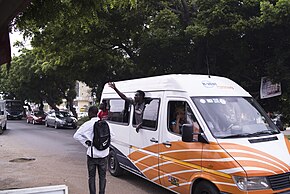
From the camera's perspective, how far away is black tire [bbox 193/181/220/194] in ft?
15.4

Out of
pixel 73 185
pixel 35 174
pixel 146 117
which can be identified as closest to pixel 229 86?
pixel 146 117

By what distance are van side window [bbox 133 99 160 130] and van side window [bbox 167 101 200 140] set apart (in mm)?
441

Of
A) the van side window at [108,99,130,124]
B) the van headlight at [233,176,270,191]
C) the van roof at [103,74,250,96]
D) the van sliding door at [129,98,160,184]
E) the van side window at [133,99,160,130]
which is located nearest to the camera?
the van headlight at [233,176,270,191]

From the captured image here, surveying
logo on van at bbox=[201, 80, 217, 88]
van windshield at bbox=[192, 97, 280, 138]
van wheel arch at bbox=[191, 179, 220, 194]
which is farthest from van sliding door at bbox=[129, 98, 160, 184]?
van windshield at bbox=[192, 97, 280, 138]

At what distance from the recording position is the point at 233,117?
212 inches

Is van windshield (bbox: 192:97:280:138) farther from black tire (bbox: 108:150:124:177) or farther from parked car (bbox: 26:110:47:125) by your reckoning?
parked car (bbox: 26:110:47:125)

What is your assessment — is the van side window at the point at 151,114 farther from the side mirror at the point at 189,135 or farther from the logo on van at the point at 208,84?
the side mirror at the point at 189,135

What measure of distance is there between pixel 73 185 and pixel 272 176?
456 cm

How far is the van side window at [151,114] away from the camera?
6.42m

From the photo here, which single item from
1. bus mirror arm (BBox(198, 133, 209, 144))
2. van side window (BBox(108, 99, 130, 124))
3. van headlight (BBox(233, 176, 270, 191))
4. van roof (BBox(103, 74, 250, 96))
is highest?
van roof (BBox(103, 74, 250, 96))

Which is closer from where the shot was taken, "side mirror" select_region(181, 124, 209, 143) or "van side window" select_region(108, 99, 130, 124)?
"side mirror" select_region(181, 124, 209, 143)

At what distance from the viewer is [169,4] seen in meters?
14.6

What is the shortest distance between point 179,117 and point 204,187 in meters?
1.38

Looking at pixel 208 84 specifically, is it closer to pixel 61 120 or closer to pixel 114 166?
pixel 114 166
